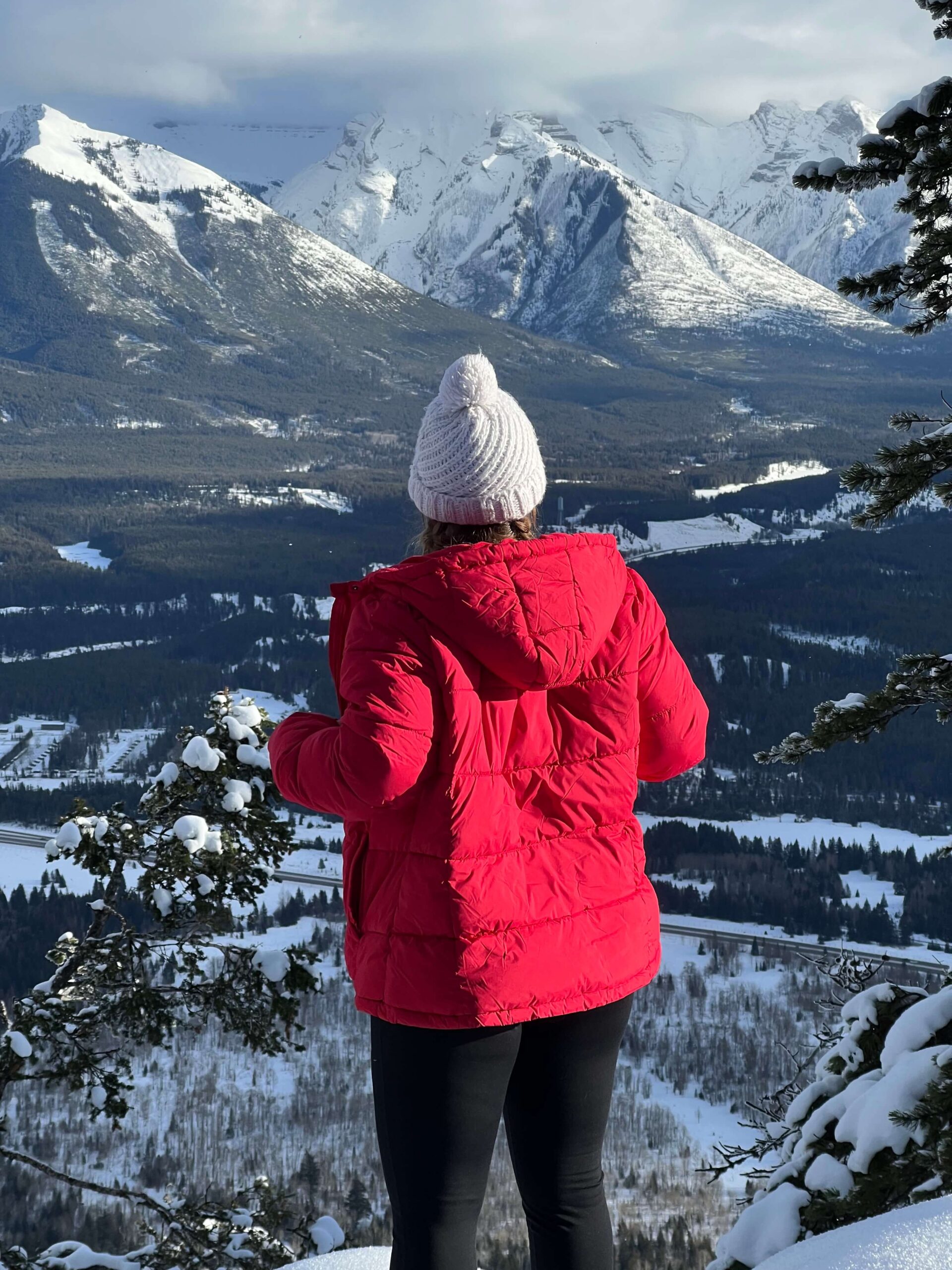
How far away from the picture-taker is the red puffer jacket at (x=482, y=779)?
2.96 m

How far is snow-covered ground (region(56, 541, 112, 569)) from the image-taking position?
163m

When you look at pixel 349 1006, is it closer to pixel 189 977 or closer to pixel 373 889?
pixel 189 977

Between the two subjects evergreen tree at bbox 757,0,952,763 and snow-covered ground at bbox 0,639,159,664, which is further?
snow-covered ground at bbox 0,639,159,664

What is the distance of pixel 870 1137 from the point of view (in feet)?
13.9

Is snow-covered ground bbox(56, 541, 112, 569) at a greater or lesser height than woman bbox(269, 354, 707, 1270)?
greater

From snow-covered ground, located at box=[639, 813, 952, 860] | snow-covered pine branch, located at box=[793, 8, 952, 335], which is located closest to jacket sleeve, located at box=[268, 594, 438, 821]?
snow-covered pine branch, located at box=[793, 8, 952, 335]

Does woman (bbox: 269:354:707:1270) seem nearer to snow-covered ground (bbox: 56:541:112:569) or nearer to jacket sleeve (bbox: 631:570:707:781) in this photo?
jacket sleeve (bbox: 631:570:707:781)

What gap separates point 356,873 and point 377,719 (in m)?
0.48

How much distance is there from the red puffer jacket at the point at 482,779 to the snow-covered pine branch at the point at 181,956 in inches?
211

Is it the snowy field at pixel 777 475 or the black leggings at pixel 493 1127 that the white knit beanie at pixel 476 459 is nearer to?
the black leggings at pixel 493 1127

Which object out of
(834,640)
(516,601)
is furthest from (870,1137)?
(834,640)

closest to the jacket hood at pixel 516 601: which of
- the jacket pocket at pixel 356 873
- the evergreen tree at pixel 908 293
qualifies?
Answer: the jacket pocket at pixel 356 873

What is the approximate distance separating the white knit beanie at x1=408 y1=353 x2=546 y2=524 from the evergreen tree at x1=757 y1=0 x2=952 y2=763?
2101 millimetres

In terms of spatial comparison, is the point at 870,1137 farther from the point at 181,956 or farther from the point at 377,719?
the point at 181,956
